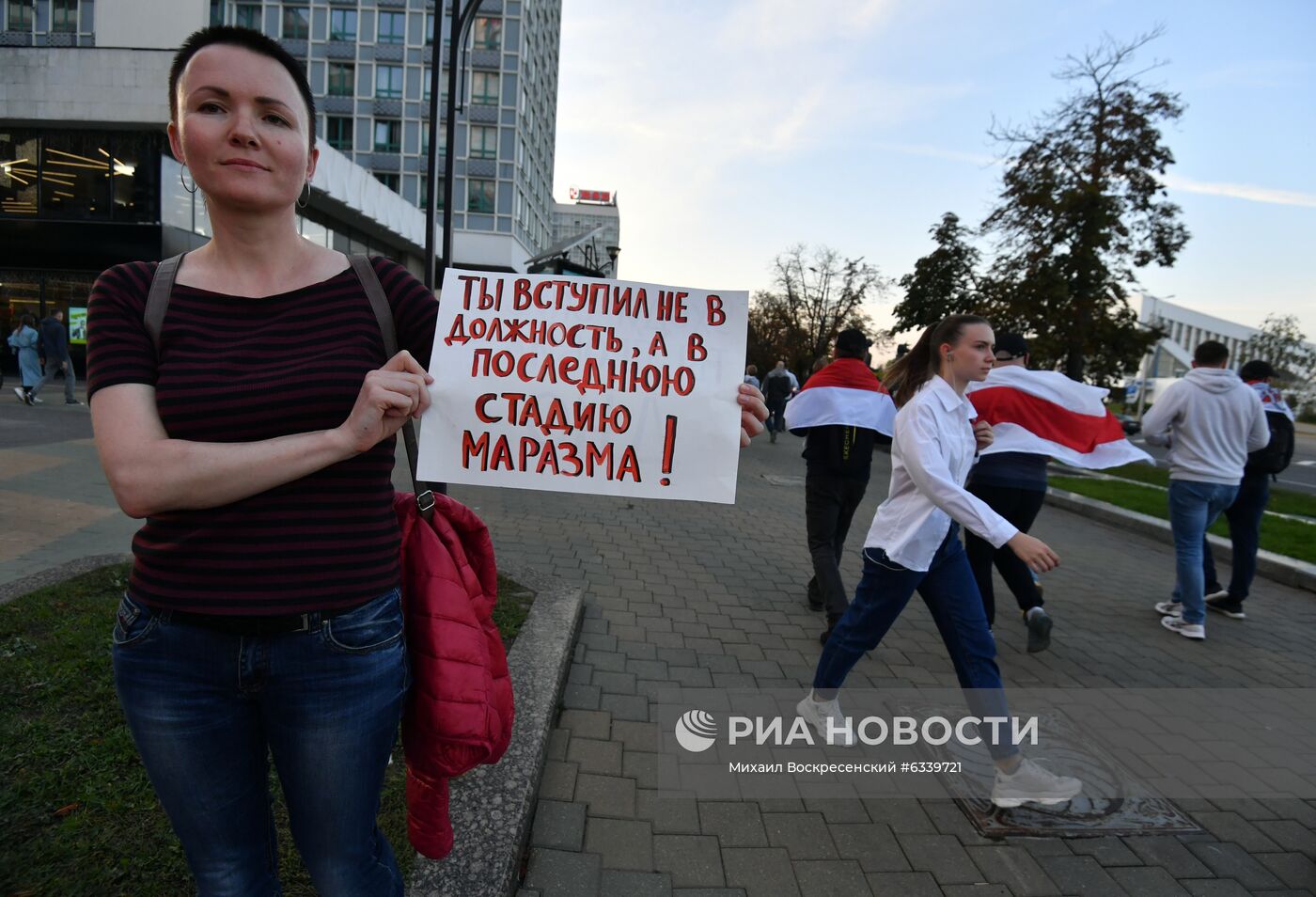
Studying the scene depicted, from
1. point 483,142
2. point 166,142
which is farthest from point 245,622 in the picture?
point 483,142

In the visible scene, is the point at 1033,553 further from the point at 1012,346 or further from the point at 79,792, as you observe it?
the point at 79,792

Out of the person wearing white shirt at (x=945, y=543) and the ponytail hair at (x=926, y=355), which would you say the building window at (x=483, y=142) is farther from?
the person wearing white shirt at (x=945, y=543)

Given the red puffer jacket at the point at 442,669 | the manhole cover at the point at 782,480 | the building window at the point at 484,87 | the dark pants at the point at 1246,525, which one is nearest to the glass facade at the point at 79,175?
the manhole cover at the point at 782,480

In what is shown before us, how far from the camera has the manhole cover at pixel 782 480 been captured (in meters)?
11.2

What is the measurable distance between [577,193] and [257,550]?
155424mm

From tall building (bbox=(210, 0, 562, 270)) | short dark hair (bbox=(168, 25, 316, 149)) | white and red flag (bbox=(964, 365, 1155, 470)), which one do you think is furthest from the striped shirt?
tall building (bbox=(210, 0, 562, 270))

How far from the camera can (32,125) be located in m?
19.6

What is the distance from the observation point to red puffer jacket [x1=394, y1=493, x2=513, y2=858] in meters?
1.50

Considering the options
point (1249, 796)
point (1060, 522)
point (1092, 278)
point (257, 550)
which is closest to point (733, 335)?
point (257, 550)

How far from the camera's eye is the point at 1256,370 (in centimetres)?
575

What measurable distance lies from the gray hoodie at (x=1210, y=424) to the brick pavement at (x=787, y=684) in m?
1.20

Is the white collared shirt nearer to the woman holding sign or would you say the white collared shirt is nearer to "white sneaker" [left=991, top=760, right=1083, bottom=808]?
"white sneaker" [left=991, top=760, right=1083, bottom=808]

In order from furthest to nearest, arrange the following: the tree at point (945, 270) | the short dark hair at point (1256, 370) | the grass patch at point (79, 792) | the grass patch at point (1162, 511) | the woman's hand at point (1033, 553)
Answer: the tree at point (945, 270) < the grass patch at point (1162, 511) < the short dark hair at point (1256, 370) < the woman's hand at point (1033, 553) < the grass patch at point (79, 792)

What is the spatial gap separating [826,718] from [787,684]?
55 centimetres
